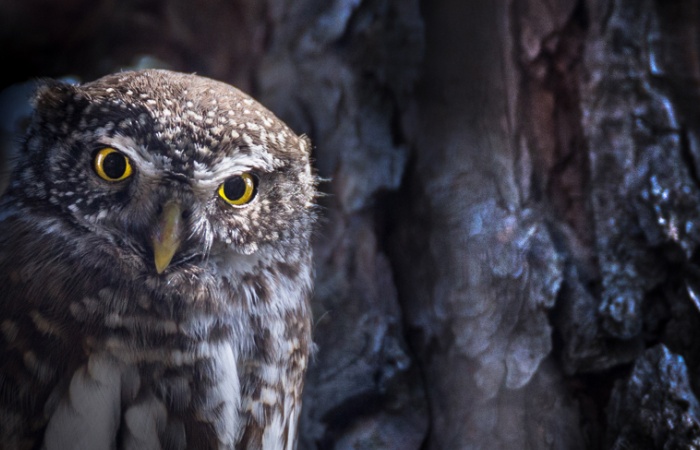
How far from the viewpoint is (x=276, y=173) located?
69.5 inches

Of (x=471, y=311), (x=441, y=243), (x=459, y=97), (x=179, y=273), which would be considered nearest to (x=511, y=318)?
(x=471, y=311)

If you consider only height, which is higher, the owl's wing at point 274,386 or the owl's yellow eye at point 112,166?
the owl's yellow eye at point 112,166

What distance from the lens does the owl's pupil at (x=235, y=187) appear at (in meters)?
1.62

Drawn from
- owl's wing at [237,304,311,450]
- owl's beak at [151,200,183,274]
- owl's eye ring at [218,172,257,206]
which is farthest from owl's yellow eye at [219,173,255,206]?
owl's wing at [237,304,311,450]

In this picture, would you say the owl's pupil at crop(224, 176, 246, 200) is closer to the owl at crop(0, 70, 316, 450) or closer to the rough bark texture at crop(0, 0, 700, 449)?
the owl at crop(0, 70, 316, 450)

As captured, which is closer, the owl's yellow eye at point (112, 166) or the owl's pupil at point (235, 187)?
the owl's yellow eye at point (112, 166)

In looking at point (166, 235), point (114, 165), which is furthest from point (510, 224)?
point (114, 165)

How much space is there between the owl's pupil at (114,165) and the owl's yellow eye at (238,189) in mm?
224

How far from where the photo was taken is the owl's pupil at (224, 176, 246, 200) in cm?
162

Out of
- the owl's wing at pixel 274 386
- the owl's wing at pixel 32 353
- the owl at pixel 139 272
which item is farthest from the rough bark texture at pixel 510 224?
the owl's wing at pixel 32 353

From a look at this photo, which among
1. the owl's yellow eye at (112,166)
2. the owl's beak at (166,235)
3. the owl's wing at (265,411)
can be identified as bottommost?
the owl's wing at (265,411)

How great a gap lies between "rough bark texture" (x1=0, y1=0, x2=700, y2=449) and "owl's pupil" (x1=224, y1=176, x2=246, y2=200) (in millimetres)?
406

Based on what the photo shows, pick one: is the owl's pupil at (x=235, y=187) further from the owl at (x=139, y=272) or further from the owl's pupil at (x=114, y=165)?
the owl's pupil at (x=114, y=165)

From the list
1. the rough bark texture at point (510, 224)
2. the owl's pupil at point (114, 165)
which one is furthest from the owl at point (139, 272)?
the rough bark texture at point (510, 224)
